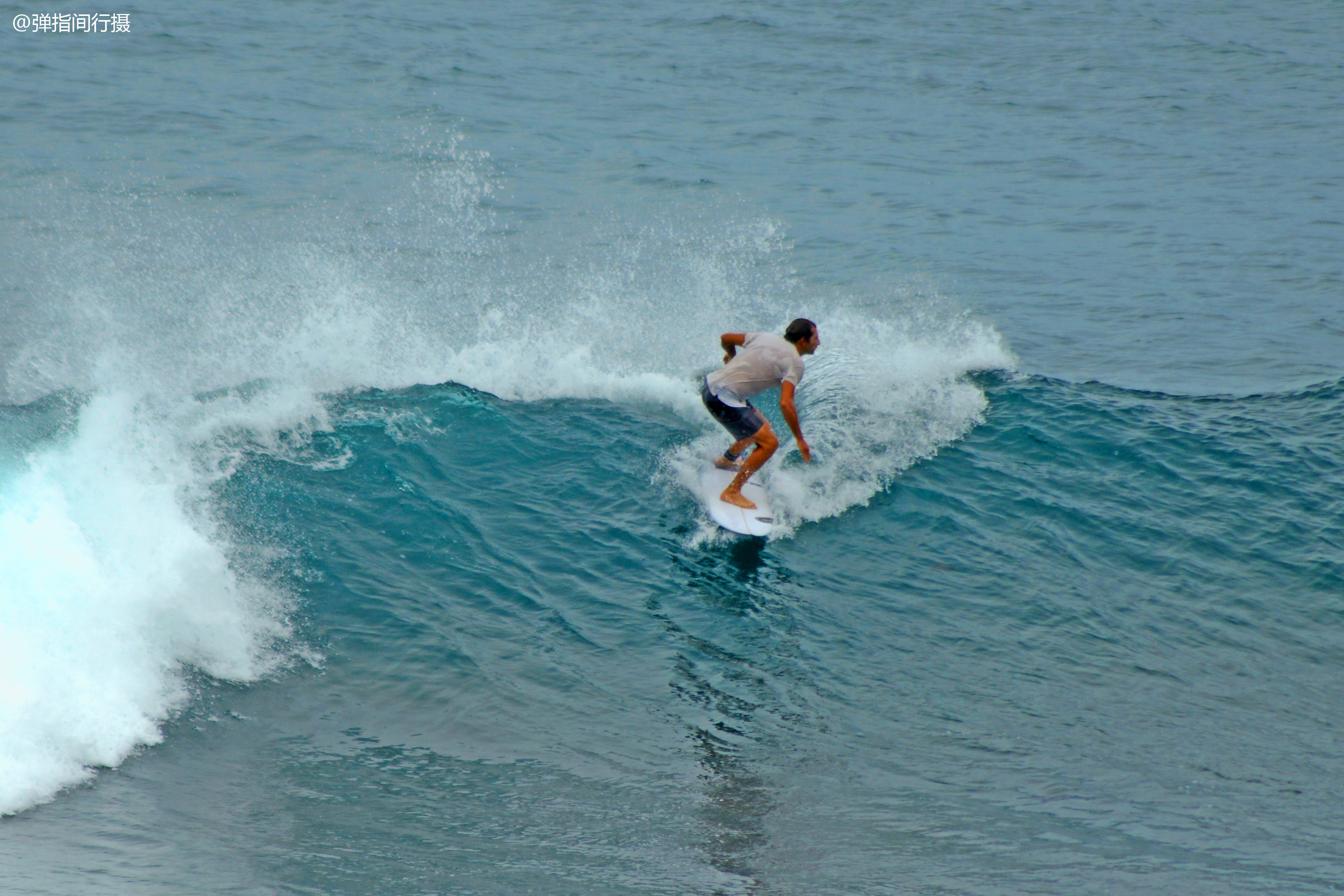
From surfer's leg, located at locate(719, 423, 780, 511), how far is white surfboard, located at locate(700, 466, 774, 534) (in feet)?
0.14

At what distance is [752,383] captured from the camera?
905 centimetres

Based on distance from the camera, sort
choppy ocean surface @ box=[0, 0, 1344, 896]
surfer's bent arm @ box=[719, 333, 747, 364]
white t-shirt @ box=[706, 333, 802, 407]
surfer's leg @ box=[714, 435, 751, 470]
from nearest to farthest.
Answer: choppy ocean surface @ box=[0, 0, 1344, 896] < white t-shirt @ box=[706, 333, 802, 407] < surfer's bent arm @ box=[719, 333, 747, 364] < surfer's leg @ box=[714, 435, 751, 470]

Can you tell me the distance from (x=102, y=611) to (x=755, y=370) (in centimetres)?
498

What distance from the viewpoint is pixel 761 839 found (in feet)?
18.3

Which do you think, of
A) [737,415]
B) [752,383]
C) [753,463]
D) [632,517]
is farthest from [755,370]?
[632,517]

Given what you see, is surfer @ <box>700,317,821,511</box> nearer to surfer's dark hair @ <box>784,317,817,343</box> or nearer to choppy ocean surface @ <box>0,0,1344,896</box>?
surfer's dark hair @ <box>784,317,817,343</box>

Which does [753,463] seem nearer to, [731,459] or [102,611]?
[731,459]

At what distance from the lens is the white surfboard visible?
29.5 ft

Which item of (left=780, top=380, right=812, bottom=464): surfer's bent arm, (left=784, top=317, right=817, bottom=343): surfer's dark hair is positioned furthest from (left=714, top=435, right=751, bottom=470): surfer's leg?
(left=784, top=317, right=817, bottom=343): surfer's dark hair

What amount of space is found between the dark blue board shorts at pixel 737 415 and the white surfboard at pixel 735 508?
20.6 inches

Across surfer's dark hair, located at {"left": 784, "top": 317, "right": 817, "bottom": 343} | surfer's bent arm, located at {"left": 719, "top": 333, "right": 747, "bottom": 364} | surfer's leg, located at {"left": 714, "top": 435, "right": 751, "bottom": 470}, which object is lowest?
surfer's leg, located at {"left": 714, "top": 435, "right": 751, "bottom": 470}

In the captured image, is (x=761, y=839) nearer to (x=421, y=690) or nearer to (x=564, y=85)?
(x=421, y=690)

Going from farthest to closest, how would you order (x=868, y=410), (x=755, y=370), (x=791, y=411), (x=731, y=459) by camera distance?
(x=868, y=410)
(x=731, y=459)
(x=755, y=370)
(x=791, y=411)

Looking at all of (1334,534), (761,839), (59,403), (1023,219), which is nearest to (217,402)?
(59,403)
